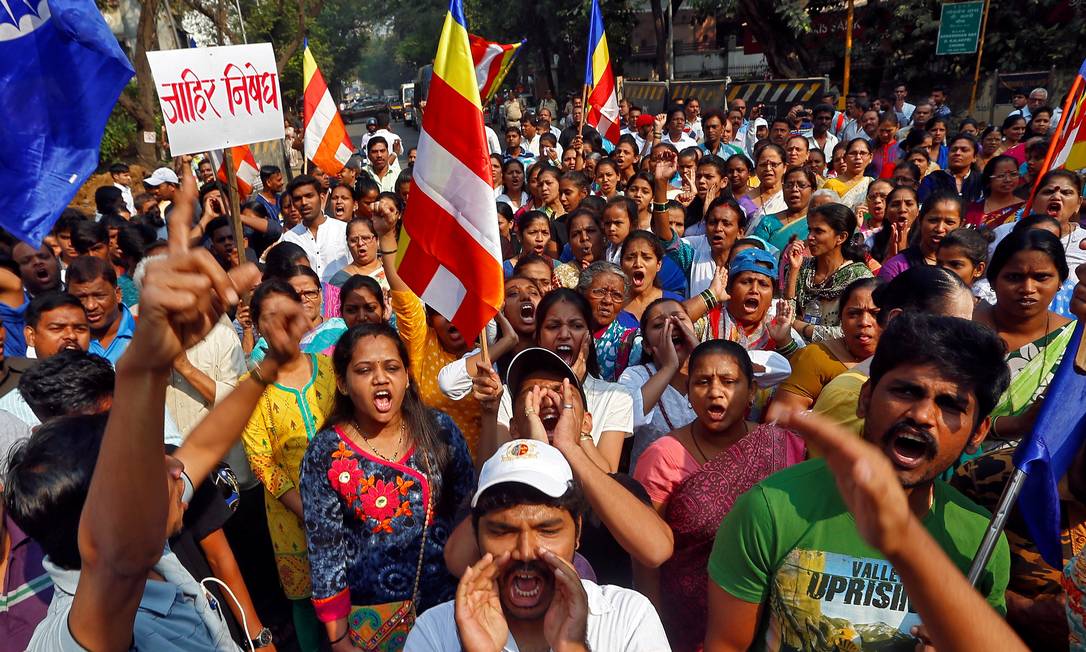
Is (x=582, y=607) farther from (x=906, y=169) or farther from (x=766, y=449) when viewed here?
(x=906, y=169)

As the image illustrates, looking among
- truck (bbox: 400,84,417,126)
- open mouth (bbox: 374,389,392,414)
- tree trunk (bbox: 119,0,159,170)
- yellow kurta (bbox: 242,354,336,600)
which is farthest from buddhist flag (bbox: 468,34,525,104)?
truck (bbox: 400,84,417,126)

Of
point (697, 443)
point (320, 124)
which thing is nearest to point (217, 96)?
point (320, 124)

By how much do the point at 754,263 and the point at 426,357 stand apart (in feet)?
5.49

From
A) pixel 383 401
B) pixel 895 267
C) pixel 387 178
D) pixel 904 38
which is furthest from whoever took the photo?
pixel 904 38

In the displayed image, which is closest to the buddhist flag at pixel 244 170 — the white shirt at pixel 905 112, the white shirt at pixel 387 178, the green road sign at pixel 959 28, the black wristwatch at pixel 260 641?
the white shirt at pixel 387 178

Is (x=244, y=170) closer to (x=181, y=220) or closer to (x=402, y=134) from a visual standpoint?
(x=181, y=220)

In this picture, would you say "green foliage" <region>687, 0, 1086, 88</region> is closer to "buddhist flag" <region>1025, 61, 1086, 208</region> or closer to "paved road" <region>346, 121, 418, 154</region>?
"paved road" <region>346, 121, 418, 154</region>

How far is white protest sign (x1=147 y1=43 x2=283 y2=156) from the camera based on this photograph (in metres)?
5.22

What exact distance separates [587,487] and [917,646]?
934mm

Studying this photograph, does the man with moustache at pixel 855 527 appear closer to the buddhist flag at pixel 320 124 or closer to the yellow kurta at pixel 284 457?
the yellow kurta at pixel 284 457

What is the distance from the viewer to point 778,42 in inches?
949

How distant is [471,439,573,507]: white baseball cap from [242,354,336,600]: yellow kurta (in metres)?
1.32

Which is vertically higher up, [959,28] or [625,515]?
[625,515]

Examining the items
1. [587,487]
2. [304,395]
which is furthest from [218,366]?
[587,487]
